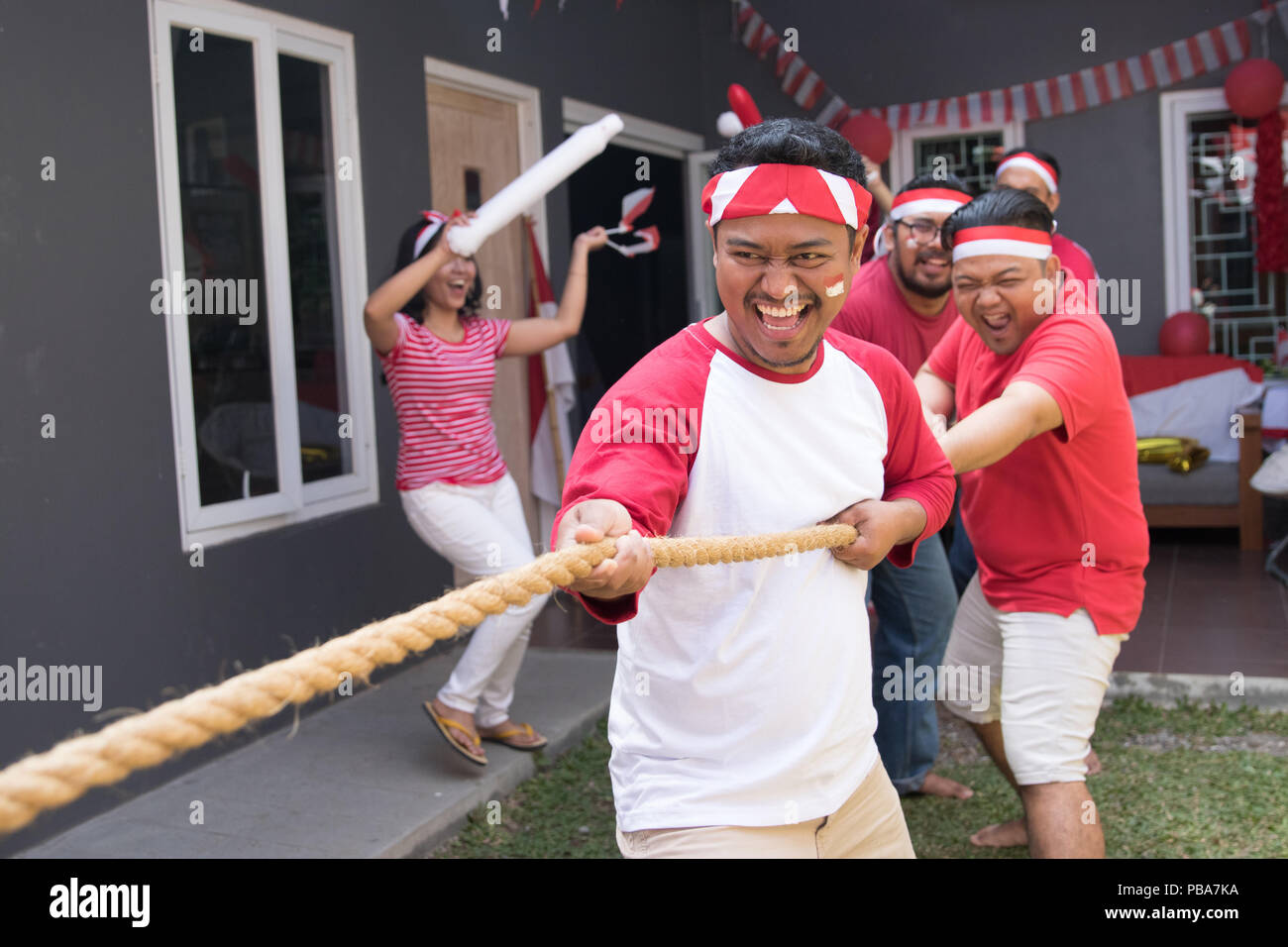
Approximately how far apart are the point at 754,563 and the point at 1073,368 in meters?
1.23

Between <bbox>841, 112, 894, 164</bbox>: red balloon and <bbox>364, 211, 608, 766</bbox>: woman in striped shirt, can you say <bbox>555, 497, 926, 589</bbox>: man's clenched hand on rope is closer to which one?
<bbox>364, 211, 608, 766</bbox>: woman in striped shirt

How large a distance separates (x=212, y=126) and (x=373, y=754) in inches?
97.6

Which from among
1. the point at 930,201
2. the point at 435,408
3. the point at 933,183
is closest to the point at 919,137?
the point at 933,183

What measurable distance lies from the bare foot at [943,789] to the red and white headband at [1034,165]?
224cm

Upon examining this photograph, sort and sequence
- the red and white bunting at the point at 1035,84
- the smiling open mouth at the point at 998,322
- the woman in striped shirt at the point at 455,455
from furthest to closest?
the red and white bunting at the point at 1035,84 → the woman in striped shirt at the point at 455,455 → the smiling open mouth at the point at 998,322

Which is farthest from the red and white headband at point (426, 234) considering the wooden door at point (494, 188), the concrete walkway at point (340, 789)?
the concrete walkway at point (340, 789)

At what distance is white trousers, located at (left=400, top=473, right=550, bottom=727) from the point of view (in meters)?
4.32

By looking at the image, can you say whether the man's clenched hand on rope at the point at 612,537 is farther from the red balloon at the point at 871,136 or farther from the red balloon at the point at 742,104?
the red balloon at the point at 871,136

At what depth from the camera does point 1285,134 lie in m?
9.16

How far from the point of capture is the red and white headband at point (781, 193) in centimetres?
190

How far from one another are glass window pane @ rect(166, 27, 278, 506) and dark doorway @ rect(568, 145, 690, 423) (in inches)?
114
